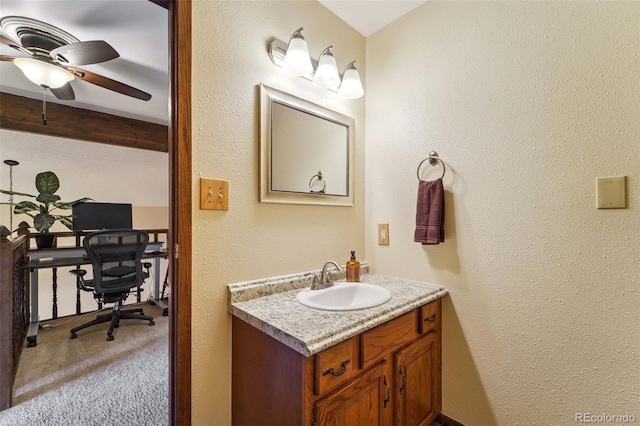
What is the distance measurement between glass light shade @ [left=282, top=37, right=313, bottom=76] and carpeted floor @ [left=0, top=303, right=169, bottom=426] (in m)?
1.99

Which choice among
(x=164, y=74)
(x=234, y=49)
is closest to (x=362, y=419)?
(x=234, y=49)

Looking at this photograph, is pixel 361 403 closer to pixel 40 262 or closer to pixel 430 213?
pixel 430 213

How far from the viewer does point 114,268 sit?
2.68m

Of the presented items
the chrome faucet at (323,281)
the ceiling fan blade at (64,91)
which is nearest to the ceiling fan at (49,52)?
the ceiling fan blade at (64,91)

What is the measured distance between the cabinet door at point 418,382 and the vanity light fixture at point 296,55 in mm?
1337

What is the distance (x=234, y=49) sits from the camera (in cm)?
A: 118

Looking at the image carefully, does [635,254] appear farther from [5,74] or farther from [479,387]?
[5,74]

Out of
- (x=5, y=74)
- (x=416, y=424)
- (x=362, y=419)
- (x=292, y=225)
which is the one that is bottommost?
(x=416, y=424)

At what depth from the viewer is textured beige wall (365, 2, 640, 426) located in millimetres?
990

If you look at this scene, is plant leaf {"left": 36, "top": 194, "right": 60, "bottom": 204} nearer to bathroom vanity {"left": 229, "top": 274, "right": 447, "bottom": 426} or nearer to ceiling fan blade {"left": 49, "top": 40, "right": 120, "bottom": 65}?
ceiling fan blade {"left": 49, "top": 40, "right": 120, "bottom": 65}

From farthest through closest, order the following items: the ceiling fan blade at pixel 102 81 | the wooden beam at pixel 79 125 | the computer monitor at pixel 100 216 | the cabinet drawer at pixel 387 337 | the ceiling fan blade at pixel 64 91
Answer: the computer monitor at pixel 100 216, the wooden beam at pixel 79 125, the ceiling fan blade at pixel 64 91, the ceiling fan blade at pixel 102 81, the cabinet drawer at pixel 387 337

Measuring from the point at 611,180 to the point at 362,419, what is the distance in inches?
48.5

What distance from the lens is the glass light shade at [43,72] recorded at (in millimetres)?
1876

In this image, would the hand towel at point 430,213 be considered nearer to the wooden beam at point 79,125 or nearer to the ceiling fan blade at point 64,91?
the ceiling fan blade at point 64,91
